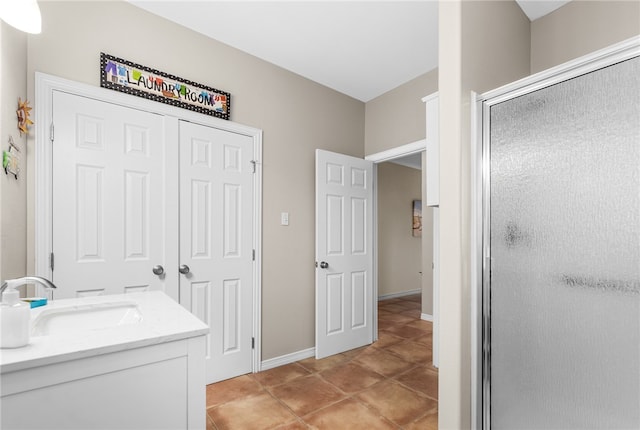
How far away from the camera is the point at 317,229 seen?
302 centimetres

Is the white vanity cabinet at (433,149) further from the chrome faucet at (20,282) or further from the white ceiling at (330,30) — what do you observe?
the chrome faucet at (20,282)

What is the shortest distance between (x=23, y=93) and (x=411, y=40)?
2515mm

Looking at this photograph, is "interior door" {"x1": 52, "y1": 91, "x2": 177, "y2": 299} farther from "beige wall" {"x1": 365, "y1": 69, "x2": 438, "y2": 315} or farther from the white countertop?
"beige wall" {"x1": 365, "y1": 69, "x2": 438, "y2": 315}

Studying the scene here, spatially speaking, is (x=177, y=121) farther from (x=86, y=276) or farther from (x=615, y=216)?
(x=615, y=216)

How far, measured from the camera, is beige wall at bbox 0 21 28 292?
1405 millimetres

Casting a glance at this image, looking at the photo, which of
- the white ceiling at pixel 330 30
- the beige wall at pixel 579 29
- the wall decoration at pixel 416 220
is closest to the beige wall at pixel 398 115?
the white ceiling at pixel 330 30

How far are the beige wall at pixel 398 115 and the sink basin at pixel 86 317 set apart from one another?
2.65 metres

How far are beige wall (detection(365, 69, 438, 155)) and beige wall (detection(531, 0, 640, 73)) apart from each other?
31.4 inches

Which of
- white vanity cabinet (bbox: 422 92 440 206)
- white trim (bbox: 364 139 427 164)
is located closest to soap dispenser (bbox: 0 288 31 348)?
white vanity cabinet (bbox: 422 92 440 206)

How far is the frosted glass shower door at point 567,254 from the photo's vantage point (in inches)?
50.6

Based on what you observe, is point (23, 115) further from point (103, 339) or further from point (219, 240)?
point (103, 339)

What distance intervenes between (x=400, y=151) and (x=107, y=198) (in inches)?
96.8

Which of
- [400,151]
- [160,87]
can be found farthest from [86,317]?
[400,151]

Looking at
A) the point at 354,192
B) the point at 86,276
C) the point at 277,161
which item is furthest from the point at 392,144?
the point at 86,276
